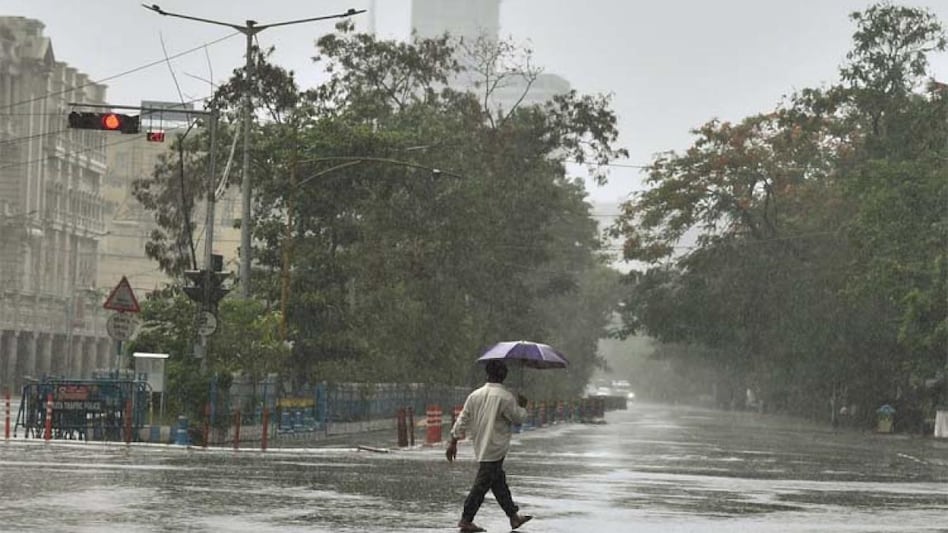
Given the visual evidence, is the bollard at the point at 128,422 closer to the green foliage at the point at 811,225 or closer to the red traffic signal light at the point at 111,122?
the red traffic signal light at the point at 111,122

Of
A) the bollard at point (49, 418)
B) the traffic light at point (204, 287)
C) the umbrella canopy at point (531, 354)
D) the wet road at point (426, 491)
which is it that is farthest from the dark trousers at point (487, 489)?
the traffic light at point (204, 287)

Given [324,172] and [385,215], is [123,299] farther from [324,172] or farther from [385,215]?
[385,215]

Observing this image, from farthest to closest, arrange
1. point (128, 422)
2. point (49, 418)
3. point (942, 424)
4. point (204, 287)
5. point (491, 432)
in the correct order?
point (942, 424)
point (204, 287)
point (49, 418)
point (128, 422)
point (491, 432)

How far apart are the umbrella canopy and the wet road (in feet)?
5.74

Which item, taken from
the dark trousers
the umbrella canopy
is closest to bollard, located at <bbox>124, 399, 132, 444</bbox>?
the umbrella canopy

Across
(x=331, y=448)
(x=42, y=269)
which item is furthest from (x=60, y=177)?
(x=331, y=448)

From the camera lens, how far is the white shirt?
18.0 m

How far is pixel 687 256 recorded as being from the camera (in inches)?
3627

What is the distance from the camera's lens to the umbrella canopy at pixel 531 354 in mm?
24809

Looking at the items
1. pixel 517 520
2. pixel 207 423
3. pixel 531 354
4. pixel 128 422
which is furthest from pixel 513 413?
pixel 207 423

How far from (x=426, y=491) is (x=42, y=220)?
8470cm

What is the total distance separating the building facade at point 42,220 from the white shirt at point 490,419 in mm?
77814

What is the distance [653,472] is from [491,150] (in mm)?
51210

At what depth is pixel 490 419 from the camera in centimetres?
1802
